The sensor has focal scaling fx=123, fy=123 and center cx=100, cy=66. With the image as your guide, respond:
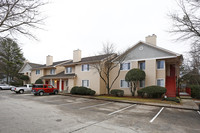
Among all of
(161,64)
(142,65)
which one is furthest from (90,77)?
(161,64)

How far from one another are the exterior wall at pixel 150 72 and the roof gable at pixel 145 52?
2.88ft

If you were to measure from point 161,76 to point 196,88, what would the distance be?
26.2ft

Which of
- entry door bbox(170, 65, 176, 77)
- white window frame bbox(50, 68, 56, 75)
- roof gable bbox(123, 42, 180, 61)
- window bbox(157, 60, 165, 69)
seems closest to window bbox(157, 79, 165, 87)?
window bbox(157, 60, 165, 69)

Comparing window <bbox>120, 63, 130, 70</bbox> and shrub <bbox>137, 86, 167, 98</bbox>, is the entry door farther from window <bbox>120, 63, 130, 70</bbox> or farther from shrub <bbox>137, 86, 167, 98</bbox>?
window <bbox>120, 63, 130, 70</bbox>

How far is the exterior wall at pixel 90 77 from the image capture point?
20578 mm

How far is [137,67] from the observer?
18.7m

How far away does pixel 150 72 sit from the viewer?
17406mm

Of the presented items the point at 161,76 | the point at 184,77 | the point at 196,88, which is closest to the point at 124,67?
the point at 161,76

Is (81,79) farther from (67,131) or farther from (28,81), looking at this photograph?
(28,81)

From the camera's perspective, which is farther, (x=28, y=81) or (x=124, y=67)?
(x=28, y=81)

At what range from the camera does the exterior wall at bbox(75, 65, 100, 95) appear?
67.5 feet

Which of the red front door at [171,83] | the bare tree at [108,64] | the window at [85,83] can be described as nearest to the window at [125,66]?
the bare tree at [108,64]

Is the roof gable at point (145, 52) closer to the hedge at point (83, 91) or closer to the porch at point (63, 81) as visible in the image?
the hedge at point (83, 91)

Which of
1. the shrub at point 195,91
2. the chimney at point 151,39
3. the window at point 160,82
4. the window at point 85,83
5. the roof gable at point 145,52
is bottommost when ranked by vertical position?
the shrub at point 195,91
